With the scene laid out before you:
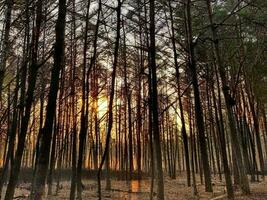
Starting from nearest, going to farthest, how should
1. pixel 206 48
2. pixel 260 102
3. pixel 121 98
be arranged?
pixel 206 48, pixel 260 102, pixel 121 98

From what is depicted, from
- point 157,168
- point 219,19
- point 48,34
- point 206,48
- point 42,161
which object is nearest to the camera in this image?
point 42,161

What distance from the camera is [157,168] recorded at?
9367mm

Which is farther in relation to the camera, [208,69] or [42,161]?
[208,69]

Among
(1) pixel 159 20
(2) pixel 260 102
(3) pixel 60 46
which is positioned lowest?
(3) pixel 60 46

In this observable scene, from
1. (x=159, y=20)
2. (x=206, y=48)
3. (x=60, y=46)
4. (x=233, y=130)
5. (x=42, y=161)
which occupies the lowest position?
(x=42, y=161)

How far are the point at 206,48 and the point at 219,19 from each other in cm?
157

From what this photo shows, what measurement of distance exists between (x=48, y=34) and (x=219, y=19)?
7637 mm

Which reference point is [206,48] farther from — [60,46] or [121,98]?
[60,46]

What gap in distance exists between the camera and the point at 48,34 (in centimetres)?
1087

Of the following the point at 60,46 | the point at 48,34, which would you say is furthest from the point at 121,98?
the point at 60,46

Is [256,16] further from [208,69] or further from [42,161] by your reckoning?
[42,161]

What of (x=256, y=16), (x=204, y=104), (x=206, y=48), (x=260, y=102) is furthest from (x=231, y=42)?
(x=204, y=104)

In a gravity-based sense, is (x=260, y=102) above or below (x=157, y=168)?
above

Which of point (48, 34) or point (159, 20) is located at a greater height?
point (159, 20)
